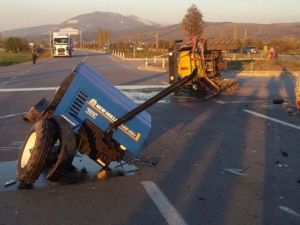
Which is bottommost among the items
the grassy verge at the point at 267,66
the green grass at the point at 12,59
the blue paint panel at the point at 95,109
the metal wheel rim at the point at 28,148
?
the green grass at the point at 12,59

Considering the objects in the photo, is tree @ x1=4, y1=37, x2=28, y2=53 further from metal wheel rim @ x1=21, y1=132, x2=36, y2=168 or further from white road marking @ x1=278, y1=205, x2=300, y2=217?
white road marking @ x1=278, y1=205, x2=300, y2=217

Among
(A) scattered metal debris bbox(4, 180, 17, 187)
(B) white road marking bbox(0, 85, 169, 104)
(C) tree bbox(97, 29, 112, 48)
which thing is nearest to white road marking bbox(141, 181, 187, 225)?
(A) scattered metal debris bbox(4, 180, 17, 187)

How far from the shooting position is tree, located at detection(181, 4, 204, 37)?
2297 inches

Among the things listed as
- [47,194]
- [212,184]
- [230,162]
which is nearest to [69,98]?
[47,194]

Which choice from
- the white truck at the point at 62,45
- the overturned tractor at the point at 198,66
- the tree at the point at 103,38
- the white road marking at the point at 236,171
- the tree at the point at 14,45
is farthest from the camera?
the tree at the point at 103,38

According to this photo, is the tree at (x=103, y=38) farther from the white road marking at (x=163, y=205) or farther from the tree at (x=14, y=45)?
the white road marking at (x=163, y=205)

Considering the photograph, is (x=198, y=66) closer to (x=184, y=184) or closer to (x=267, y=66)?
(x=184, y=184)

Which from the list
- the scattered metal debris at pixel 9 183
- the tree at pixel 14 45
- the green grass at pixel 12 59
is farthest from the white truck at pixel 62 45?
the scattered metal debris at pixel 9 183

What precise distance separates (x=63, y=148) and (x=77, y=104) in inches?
27.7

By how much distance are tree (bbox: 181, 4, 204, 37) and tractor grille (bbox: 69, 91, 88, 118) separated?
5124 cm

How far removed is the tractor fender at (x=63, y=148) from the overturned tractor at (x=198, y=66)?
37.4ft

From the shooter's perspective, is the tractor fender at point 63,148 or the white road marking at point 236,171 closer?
the tractor fender at point 63,148

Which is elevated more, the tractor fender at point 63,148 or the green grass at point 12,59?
the tractor fender at point 63,148

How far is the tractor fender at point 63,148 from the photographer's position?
6.84 meters
